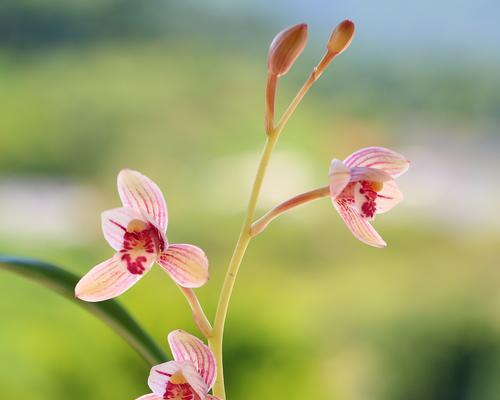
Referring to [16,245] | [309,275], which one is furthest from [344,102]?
[16,245]

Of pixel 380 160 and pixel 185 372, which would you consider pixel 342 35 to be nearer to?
pixel 380 160

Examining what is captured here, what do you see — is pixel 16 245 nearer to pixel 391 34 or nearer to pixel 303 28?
pixel 391 34

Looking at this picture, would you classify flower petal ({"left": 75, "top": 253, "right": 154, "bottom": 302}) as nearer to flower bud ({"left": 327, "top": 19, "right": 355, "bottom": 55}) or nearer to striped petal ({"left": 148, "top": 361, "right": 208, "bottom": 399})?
striped petal ({"left": 148, "top": 361, "right": 208, "bottom": 399})

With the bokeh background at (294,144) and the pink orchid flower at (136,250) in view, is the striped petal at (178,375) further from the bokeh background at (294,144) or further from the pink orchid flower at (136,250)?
the bokeh background at (294,144)

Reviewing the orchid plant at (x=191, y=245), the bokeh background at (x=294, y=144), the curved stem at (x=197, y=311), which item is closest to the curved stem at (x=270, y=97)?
the orchid plant at (x=191, y=245)

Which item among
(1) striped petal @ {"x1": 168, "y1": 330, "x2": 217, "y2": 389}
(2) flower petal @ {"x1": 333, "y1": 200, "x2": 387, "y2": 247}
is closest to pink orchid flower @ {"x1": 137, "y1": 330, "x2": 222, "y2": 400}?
(1) striped petal @ {"x1": 168, "y1": 330, "x2": 217, "y2": 389}

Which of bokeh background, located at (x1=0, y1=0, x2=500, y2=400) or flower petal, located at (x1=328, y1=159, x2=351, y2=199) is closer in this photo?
flower petal, located at (x1=328, y1=159, x2=351, y2=199)
